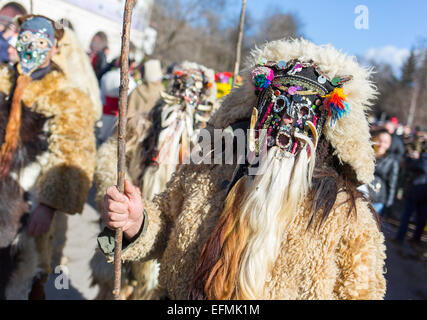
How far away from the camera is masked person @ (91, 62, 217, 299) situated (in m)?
2.72

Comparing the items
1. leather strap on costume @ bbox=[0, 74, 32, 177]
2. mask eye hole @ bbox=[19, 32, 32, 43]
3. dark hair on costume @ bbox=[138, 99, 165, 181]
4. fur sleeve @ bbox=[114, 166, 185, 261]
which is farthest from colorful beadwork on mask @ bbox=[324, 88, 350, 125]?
mask eye hole @ bbox=[19, 32, 32, 43]

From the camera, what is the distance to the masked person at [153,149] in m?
2.72

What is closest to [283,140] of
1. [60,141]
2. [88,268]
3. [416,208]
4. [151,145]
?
[151,145]

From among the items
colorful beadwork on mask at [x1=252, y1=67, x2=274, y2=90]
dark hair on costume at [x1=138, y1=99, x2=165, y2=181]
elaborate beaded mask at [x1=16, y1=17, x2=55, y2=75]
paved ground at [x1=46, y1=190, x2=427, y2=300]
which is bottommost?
paved ground at [x1=46, y1=190, x2=427, y2=300]

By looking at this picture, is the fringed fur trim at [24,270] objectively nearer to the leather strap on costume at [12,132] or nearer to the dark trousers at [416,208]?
the leather strap on costume at [12,132]

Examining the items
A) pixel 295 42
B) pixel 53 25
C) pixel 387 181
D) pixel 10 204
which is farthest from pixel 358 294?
pixel 387 181

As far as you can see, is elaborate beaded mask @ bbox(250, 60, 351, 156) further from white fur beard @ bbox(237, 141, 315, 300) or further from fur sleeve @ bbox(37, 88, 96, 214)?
fur sleeve @ bbox(37, 88, 96, 214)

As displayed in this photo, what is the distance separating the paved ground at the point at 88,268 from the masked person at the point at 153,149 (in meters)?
0.54

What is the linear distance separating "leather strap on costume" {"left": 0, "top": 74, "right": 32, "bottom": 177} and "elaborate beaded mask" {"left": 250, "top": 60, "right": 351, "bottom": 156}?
1664 mm

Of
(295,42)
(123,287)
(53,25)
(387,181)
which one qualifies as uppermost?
(53,25)

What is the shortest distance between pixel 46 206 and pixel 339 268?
193cm

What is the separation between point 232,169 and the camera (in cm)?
164

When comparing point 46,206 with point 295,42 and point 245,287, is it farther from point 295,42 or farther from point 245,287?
point 295,42

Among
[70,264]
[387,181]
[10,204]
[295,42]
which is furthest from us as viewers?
[387,181]
